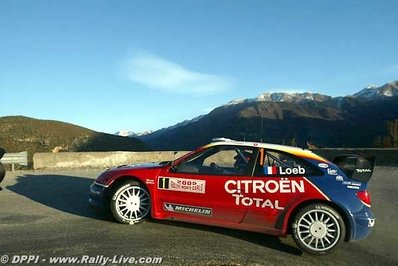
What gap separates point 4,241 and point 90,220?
1.59 meters

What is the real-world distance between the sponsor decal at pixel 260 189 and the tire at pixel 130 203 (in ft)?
4.39

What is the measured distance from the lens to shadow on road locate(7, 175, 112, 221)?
823cm

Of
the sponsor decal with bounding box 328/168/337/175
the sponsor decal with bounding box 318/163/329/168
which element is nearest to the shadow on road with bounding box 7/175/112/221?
the sponsor decal with bounding box 318/163/329/168

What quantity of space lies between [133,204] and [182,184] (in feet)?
2.80

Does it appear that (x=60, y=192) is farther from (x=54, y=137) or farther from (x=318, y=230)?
(x=54, y=137)

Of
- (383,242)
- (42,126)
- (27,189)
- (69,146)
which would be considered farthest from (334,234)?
(42,126)

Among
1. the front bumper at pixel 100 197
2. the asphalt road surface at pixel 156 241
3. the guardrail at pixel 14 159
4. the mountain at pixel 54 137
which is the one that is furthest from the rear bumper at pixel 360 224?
the mountain at pixel 54 137

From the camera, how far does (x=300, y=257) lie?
6.02m

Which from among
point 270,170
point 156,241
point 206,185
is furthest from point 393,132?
point 156,241

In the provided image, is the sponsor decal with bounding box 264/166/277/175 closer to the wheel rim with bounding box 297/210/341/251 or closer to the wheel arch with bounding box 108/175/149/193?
the wheel rim with bounding box 297/210/341/251

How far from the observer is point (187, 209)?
681 centimetres

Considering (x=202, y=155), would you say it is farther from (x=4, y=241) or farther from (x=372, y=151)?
(x=372, y=151)
